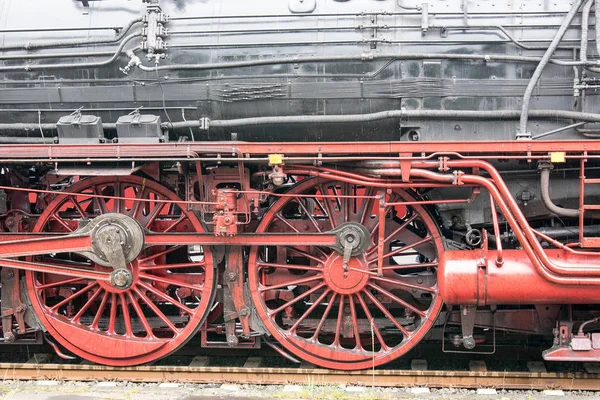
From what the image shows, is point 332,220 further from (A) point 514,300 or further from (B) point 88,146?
(B) point 88,146

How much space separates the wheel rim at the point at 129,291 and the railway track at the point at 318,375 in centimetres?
16

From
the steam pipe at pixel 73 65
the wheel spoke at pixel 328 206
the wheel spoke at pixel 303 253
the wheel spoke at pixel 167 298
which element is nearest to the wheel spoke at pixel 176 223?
the wheel spoke at pixel 167 298

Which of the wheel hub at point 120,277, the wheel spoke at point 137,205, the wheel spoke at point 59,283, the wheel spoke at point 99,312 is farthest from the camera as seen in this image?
the wheel spoke at point 59,283

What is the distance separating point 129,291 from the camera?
711 centimetres

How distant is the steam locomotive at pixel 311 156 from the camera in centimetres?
618

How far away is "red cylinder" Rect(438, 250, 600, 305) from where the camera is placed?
6082 mm

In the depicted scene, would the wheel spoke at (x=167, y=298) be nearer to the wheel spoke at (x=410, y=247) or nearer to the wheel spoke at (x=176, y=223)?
the wheel spoke at (x=176, y=223)

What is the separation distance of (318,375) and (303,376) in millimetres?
157

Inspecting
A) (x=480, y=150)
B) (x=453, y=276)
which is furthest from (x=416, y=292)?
(x=480, y=150)

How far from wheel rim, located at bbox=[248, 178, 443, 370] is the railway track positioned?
0.51 feet

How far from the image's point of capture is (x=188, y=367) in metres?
7.06

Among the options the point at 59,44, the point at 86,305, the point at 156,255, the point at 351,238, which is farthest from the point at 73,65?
the point at 351,238

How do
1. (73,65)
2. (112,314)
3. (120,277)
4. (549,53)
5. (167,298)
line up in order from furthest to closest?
1. (112,314)
2. (167,298)
3. (120,277)
4. (73,65)
5. (549,53)

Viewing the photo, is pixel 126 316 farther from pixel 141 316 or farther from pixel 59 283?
pixel 59 283
